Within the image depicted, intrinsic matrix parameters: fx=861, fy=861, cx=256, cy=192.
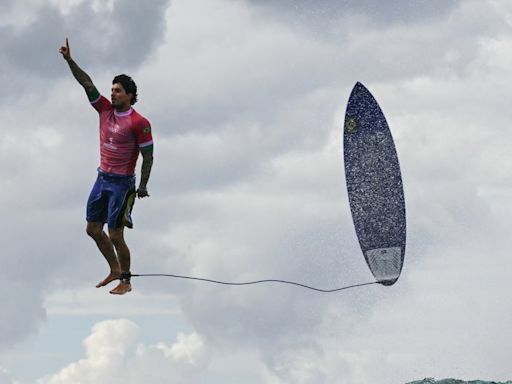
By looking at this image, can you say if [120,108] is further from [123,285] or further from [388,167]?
[388,167]

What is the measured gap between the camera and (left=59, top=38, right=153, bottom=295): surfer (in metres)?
20.5

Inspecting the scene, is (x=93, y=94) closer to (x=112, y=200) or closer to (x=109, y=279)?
(x=112, y=200)

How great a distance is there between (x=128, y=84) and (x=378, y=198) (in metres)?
8.85

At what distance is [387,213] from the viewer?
84.1ft

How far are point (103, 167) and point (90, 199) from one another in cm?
99

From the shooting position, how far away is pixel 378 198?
2564cm

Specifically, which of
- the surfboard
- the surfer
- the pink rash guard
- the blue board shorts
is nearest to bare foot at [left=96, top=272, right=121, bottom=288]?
the surfer

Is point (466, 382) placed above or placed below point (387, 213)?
below

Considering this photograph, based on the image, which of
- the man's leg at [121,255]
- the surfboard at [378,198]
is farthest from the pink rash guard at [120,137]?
the surfboard at [378,198]

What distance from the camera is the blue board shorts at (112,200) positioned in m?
20.8

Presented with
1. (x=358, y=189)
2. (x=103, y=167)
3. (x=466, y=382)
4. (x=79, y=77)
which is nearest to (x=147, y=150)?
(x=103, y=167)

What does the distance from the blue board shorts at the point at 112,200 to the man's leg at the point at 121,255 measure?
0.60 feet

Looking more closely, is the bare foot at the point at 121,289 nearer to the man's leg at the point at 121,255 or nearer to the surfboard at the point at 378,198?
the man's leg at the point at 121,255

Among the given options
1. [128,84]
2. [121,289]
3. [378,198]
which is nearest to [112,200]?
[121,289]
